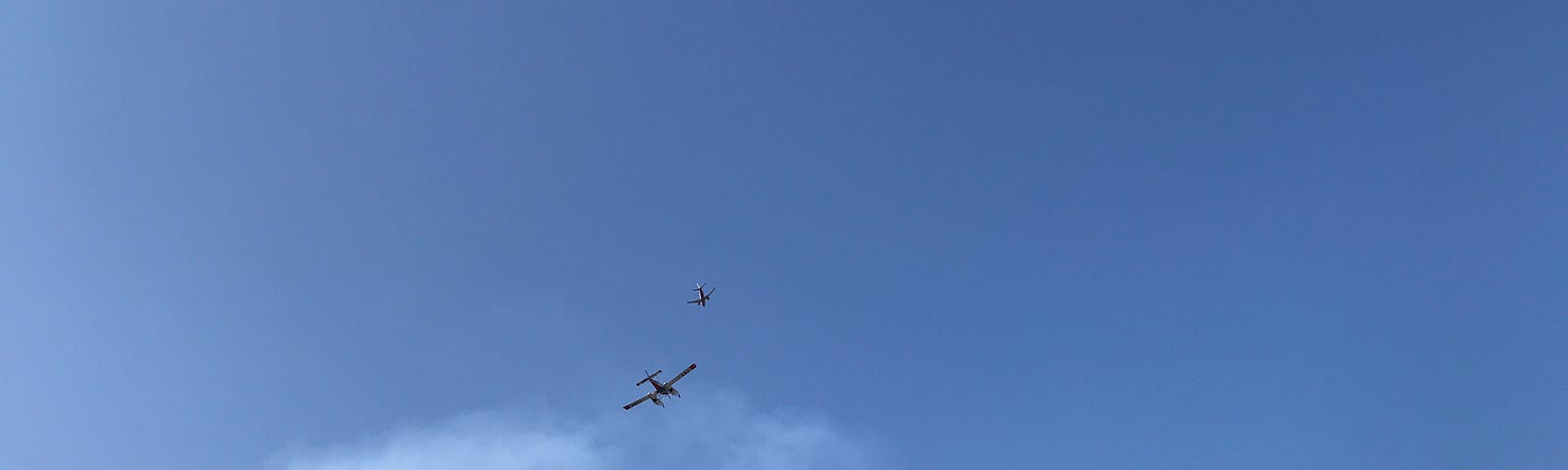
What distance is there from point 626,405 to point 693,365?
16562 millimetres

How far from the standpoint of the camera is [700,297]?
5699 inches

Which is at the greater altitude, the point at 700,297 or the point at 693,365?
the point at 700,297

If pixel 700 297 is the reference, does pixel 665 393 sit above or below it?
below

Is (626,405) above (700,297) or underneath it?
underneath

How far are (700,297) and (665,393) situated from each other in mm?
20419

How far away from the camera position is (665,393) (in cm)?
13650

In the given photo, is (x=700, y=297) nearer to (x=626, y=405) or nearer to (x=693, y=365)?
(x=693, y=365)

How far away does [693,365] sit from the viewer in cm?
13838

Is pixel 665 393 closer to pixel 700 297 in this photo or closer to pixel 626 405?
pixel 626 405

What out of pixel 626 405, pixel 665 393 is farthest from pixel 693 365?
pixel 626 405

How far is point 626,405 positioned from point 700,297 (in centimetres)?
2586

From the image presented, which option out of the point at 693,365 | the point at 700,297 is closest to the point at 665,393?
the point at 693,365

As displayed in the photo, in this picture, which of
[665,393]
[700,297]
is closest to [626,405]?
[665,393]
